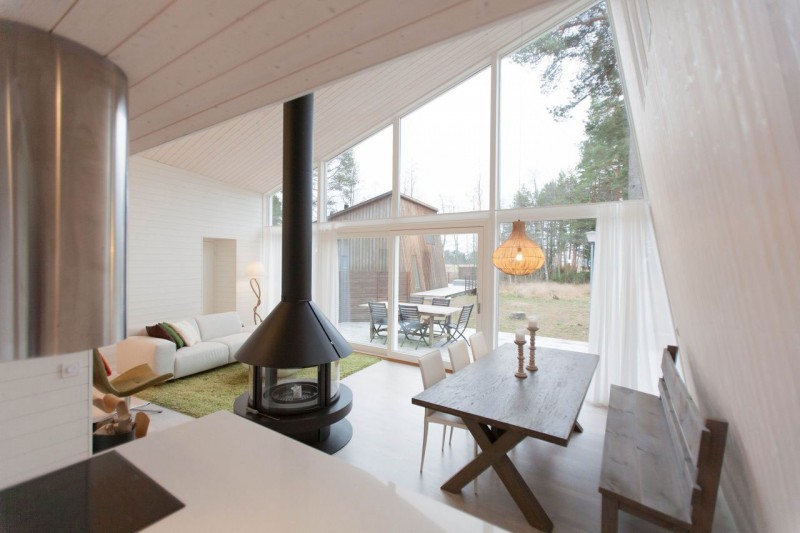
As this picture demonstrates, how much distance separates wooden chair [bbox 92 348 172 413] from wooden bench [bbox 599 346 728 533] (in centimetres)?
332

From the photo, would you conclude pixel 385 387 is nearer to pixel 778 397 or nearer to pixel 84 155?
pixel 778 397

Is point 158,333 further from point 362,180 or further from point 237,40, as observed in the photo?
point 237,40

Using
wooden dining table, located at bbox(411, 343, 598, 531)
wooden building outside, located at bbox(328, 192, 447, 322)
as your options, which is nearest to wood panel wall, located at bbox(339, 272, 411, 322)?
wooden building outside, located at bbox(328, 192, 447, 322)

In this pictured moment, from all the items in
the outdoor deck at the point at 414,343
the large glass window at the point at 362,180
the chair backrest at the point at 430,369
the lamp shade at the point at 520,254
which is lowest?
the outdoor deck at the point at 414,343

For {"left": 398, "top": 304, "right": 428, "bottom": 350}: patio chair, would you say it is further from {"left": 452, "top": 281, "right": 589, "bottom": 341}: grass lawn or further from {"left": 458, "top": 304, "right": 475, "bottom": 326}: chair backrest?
{"left": 452, "top": 281, "right": 589, "bottom": 341}: grass lawn

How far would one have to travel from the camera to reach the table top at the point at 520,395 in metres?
1.92

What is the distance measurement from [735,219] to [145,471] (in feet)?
6.15

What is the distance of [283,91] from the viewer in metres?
0.93

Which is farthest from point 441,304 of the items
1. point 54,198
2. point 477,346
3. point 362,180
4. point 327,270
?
point 54,198

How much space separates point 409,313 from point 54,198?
187 inches

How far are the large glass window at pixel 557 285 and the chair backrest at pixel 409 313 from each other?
4.43 feet

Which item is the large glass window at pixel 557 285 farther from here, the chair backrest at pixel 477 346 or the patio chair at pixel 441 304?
the chair backrest at pixel 477 346

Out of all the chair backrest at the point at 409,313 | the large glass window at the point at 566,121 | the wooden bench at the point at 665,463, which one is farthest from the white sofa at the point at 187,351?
the large glass window at the point at 566,121

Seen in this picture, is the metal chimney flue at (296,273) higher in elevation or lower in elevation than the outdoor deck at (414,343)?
higher
